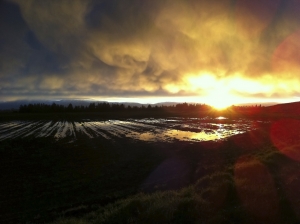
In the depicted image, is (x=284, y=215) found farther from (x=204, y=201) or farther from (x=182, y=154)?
(x=182, y=154)

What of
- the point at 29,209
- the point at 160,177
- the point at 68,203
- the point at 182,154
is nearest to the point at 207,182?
the point at 160,177

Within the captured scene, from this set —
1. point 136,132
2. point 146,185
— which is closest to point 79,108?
point 136,132

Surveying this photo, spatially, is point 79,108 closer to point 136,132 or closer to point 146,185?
point 136,132

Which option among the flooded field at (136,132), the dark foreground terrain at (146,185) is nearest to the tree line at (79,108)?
the flooded field at (136,132)

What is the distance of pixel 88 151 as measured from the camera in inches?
962

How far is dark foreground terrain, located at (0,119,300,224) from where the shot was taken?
7.96 m

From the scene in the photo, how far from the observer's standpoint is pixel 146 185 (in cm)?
1394

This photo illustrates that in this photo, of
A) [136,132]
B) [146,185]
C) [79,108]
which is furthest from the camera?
[79,108]

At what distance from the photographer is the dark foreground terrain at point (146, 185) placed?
796 cm

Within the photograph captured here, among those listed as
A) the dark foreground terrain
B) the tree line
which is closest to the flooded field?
the dark foreground terrain

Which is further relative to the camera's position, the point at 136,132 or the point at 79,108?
the point at 79,108

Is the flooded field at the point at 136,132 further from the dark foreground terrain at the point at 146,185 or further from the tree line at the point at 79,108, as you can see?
the tree line at the point at 79,108

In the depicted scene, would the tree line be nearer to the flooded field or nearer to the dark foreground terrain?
the flooded field

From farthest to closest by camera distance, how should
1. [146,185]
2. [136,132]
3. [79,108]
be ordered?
1. [79,108]
2. [136,132]
3. [146,185]
